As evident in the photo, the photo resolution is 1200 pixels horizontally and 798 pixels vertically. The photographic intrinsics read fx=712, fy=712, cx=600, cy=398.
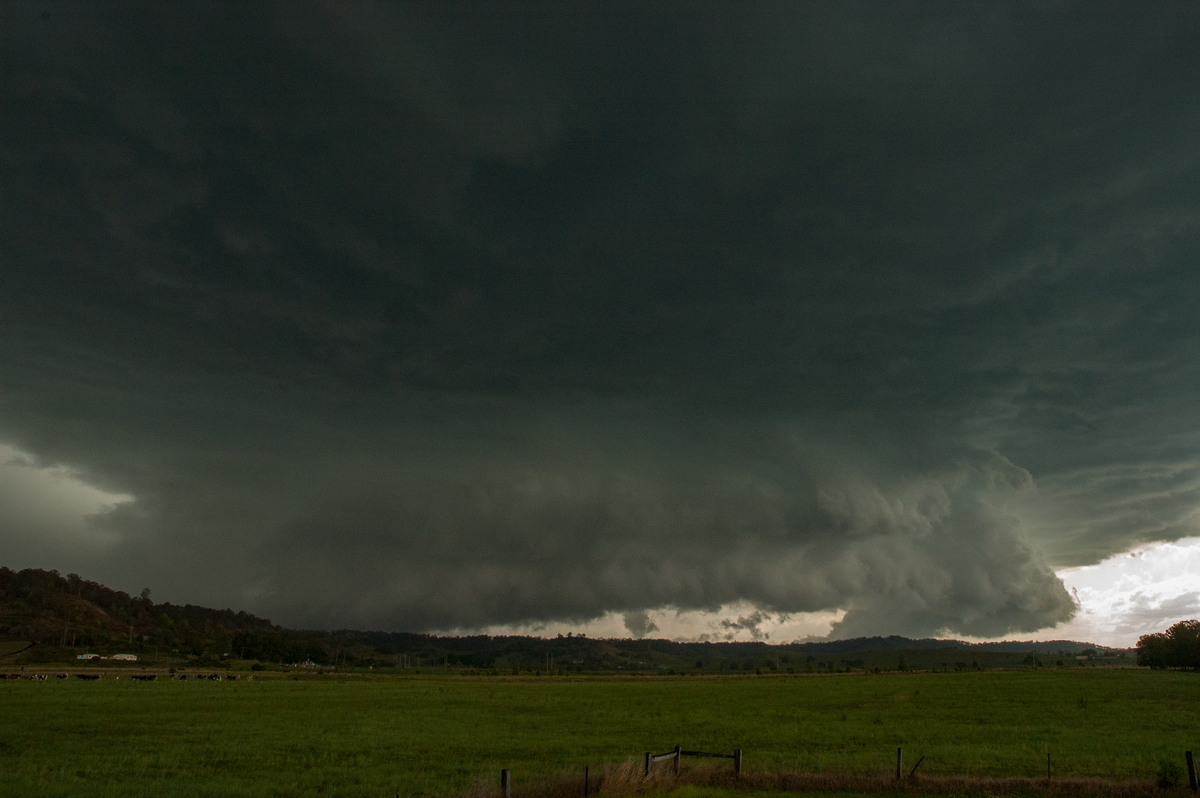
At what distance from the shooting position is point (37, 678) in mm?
114438

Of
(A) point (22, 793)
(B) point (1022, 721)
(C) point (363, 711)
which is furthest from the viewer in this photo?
(C) point (363, 711)

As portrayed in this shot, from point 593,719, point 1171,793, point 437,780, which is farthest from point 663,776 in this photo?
point 593,719

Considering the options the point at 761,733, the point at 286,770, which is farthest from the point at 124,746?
the point at 761,733

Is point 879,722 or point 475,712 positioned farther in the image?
point 475,712

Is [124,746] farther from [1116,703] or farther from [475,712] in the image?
[1116,703]

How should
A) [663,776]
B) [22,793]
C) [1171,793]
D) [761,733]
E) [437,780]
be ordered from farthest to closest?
[761,733] < [437,780] < [22,793] < [663,776] < [1171,793]

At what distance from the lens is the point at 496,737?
53656mm

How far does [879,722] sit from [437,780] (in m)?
45.5

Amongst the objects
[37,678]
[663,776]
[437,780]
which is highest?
[663,776]

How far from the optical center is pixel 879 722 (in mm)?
63938

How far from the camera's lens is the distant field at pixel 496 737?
115 feet

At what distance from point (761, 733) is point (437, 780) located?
30319mm

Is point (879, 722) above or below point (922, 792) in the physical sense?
below

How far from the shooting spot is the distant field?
3497 cm
